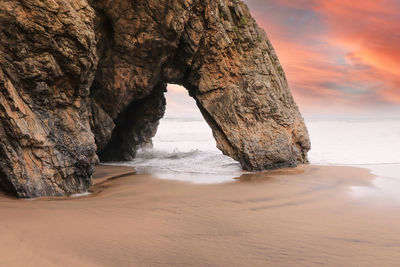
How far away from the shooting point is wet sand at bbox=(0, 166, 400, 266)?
263cm

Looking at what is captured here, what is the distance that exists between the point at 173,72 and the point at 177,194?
217 inches

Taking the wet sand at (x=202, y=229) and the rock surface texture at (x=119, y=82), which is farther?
the rock surface texture at (x=119, y=82)

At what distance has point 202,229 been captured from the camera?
3.52m

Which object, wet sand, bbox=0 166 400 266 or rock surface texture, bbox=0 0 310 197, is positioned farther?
rock surface texture, bbox=0 0 310 197

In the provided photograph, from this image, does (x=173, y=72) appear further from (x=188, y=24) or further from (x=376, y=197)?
(x=376, y=197)

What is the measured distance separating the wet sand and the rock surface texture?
1007 mm

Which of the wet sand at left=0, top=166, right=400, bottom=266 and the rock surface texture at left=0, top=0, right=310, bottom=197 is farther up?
the rock surface texture at left=0, top=0, right=310, bottom=197

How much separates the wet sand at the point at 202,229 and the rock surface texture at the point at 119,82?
1.01 meters

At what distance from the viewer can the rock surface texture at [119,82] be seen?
4.89 meters

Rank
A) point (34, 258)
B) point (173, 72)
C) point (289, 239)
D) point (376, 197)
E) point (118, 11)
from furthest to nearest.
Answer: point (173, 72)
point (118, 11)
point (376, 197)
point (289, 239)
point (34, 258)

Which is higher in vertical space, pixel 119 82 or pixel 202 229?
pixel 119 82

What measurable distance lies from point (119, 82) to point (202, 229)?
6.56 meters

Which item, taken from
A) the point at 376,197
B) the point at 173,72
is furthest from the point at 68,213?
the point at 173,72

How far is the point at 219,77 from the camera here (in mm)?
9492
